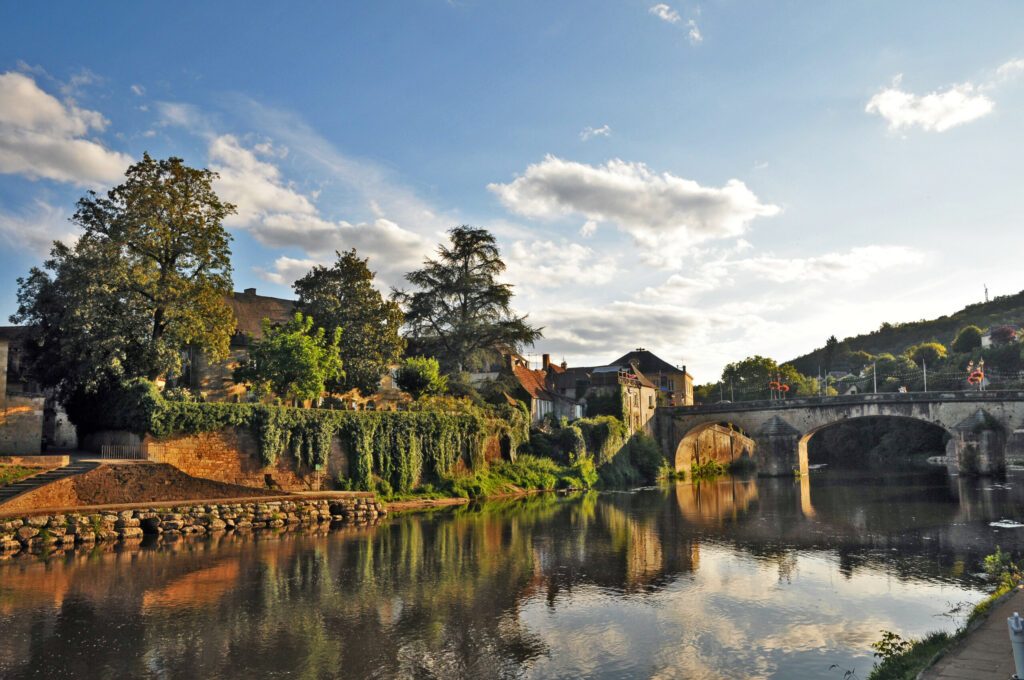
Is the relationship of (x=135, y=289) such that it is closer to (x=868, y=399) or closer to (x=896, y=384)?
(x=868, y=399)

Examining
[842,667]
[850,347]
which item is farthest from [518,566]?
[850,347]

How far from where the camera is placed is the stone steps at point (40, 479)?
24172mm

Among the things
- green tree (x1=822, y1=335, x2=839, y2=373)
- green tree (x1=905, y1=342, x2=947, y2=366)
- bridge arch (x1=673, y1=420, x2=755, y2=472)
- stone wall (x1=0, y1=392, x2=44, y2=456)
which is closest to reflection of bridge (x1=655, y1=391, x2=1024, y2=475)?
bridge arch (x1=673, y1=420, x2=755, y2=472)

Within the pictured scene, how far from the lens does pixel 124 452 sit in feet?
98.1

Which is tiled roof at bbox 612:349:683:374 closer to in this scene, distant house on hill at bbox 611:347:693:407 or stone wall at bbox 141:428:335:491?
distant house on hill at bbox 611:347:693:407

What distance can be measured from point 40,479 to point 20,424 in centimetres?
575

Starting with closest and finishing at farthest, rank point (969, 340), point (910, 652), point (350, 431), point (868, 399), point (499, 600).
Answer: point (910, 652)
point (499, 600)
point (350, 431)
point (868, 399)
point (969, 340)

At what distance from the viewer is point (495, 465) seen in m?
46.9

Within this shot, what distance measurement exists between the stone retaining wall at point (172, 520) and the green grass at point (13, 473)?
2.46 m

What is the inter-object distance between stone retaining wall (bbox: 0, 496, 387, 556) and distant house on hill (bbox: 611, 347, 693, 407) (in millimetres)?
55694

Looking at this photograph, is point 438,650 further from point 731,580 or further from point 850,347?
point 850,347

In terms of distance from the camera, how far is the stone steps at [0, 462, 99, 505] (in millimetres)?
24172

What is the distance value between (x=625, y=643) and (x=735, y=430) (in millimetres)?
79340

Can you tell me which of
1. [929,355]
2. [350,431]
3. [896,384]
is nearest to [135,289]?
[350,431]
